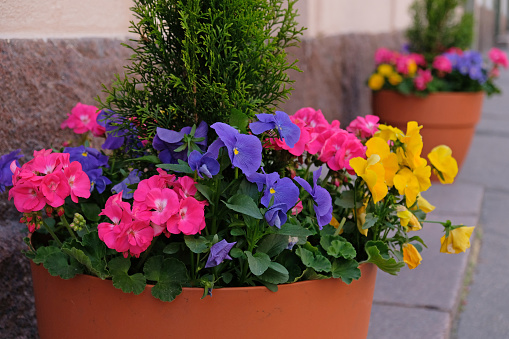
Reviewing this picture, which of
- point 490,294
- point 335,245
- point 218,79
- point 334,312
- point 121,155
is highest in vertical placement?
point 218,79

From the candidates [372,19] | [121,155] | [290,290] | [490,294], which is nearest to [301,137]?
[290,290]

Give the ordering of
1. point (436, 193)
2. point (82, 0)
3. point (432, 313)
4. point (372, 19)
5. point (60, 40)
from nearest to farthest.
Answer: point (60, 40) < point (82, 0) < point (432, 313) < point (436, 193) < point (372, 19)

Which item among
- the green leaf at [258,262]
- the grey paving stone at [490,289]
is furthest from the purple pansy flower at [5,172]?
the grey paving stone at [490,289]

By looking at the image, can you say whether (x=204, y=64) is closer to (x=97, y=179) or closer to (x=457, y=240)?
(x=97, y=179)

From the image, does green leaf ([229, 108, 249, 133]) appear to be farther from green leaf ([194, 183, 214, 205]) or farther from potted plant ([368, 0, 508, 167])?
potted plant ([368, 0, 508, 167])

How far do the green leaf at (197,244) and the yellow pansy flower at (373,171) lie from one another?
0.36m

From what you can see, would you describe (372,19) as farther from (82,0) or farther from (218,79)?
(218,79)

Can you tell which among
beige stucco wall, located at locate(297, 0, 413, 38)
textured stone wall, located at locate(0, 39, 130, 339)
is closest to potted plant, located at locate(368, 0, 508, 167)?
beige stucco wall, located at locate(297, 0, 413, 38)

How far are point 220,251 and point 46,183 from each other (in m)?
0.35

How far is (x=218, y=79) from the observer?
3.90 feet

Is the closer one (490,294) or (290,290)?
(290,290)

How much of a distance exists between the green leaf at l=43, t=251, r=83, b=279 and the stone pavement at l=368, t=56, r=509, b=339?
1107 mm

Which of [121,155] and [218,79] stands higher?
[218,79]

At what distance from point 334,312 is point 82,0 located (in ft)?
4.26
